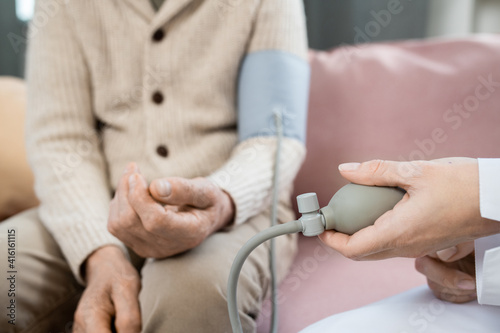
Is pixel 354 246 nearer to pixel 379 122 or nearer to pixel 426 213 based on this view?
pixel 426 213

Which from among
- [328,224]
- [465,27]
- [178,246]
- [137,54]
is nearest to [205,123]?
[137,54]

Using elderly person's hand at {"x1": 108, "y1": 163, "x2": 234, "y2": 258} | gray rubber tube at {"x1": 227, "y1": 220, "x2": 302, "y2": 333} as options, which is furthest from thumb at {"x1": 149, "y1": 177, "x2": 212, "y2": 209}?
gray rubber tube at {"x1": 227, "y1": 220, "x2": 302, "y2": 333}

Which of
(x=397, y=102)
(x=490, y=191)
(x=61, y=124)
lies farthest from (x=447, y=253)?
(x=61, y=124)

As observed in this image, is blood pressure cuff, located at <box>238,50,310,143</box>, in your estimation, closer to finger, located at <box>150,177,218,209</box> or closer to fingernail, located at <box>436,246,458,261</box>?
finger, located at <box>150,177,218,209</box>

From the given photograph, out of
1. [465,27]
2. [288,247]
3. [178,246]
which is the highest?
[465,27]

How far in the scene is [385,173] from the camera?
39 cm

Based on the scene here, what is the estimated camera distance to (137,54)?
769mm

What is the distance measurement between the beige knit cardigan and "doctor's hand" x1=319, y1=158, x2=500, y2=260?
1.13 feet

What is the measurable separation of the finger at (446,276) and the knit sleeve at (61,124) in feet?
1.55

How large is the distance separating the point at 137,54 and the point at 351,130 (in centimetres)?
40

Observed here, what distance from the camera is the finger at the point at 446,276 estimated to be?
1.50 ft

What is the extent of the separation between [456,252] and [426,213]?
0.40 feet

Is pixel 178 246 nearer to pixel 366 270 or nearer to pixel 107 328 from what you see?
pixel 107 328

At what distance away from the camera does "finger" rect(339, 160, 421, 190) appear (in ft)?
1.25
